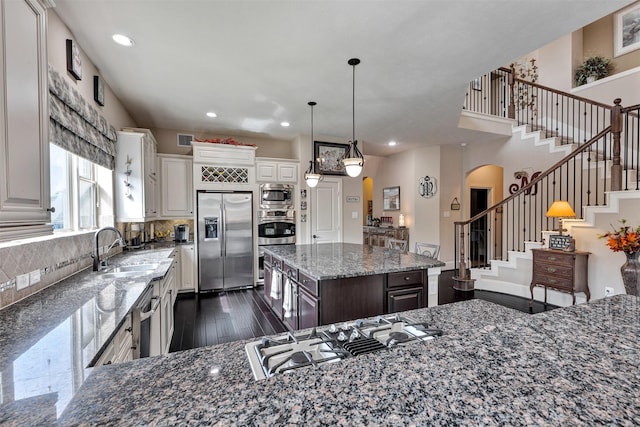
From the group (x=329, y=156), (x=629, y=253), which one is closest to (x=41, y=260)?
(x=329, y=156)

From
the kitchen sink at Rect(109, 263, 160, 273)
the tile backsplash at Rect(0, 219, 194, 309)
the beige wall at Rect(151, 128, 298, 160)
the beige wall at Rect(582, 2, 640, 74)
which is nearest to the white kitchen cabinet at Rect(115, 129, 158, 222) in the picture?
the tile backsplash at Rect(0, 219, 194, 309)

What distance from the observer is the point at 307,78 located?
3141 mm

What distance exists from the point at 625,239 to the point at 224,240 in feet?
17.5

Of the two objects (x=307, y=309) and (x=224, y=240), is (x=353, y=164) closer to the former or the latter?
(x=307, y=309)

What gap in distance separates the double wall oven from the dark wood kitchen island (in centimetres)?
222

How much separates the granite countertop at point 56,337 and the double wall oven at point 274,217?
3.00m

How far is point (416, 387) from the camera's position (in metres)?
0.61

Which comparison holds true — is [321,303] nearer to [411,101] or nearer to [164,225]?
[411,101]

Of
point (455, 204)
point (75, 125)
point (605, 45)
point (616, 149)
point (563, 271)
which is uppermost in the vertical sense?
point (605, 45)

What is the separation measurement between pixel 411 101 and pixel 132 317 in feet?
12.8

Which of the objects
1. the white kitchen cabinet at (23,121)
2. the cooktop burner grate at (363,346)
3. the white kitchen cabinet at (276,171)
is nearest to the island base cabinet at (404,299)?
the cooktop burner grate at (363,346)

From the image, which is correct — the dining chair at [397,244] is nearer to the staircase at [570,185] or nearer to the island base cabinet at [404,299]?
the island base cabinet at [404,299]

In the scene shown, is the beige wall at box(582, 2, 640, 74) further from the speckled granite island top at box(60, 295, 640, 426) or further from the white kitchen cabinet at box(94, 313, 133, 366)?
the white kitchen cabinet at box(94, 313, 133, 366)

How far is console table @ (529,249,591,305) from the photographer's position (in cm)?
361
